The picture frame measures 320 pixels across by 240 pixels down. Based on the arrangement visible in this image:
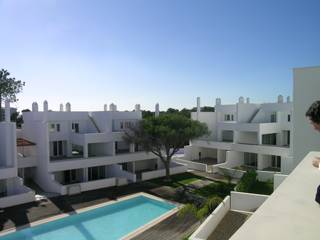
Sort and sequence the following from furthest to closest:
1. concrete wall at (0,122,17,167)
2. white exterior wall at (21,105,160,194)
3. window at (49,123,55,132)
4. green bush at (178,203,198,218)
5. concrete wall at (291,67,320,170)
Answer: window at (49,123,55,132) → white exterior wall at (21,105,160,194) → concrete wall at (0,122,17,167) → green bush at (178,203,198,218) → concrete wall at (291,67,320,170)

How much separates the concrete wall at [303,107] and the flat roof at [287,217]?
1417 centimetres

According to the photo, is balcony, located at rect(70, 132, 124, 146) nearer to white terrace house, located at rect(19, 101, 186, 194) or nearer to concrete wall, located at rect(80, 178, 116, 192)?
white terrace house, located at rect(19, 101, 186, 194)

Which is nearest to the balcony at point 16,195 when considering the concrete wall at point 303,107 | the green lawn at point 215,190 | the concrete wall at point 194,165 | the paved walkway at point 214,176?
the green lawn at point 215,190

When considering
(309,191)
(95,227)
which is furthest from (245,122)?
(309,191)

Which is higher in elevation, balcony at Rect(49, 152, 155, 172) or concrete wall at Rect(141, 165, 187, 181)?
balcony at Rect(49, 152, 155, 172)

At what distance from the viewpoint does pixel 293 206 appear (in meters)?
3.61


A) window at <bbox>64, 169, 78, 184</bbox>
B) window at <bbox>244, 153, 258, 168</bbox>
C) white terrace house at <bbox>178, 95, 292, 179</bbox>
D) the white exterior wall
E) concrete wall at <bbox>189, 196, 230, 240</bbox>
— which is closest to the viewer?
concrete wall at <bbox>189, 196, 230, 240</bbox>

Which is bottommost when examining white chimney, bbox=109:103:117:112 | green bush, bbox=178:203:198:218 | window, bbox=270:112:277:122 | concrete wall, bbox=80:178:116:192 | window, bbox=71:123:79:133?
concrete wall, bbox=80:178:116:192

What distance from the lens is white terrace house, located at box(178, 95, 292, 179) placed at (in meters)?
32.8

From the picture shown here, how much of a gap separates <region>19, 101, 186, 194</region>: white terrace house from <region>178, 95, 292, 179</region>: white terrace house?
17.1 ft

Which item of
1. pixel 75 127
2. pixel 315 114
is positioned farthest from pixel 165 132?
pixel 315 114

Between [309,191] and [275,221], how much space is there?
1.47 m

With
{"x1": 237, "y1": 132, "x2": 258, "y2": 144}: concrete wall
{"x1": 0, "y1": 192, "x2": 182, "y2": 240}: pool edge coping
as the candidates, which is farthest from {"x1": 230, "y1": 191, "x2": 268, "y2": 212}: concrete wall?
{"x1": 237, "y1": 132, "x2": 258, "y2": 144}: concrete wall

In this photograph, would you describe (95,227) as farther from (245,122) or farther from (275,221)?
(245,122)
